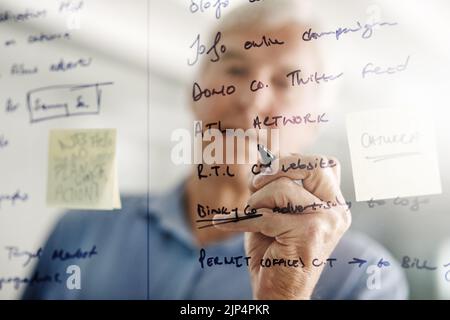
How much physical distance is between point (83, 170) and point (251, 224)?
307 mm

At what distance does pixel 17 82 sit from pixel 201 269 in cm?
47

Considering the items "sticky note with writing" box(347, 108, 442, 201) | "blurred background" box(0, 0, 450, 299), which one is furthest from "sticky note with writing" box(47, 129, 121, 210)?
"sticky note with writing" box(347, 108, 442, 201)

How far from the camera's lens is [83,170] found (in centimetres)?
91

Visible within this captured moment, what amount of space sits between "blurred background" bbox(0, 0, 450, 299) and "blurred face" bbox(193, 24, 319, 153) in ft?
0.11

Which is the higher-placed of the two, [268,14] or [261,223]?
[268,14]

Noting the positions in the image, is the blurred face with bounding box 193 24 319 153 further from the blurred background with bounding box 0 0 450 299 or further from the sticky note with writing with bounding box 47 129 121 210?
the sticky note with writing with bounding box 47 129 121 210

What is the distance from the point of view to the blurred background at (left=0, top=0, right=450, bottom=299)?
0.82 meters

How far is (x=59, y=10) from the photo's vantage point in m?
0.93

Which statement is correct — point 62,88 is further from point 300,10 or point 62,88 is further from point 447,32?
point 447,32

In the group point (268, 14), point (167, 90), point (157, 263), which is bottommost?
point (157, 263)

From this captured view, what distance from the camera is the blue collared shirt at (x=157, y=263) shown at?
832 mm

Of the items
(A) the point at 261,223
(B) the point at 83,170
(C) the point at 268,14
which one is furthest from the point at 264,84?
(B) the point at 83,170

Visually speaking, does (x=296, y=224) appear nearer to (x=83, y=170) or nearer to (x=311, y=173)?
(x=311, y=173)
